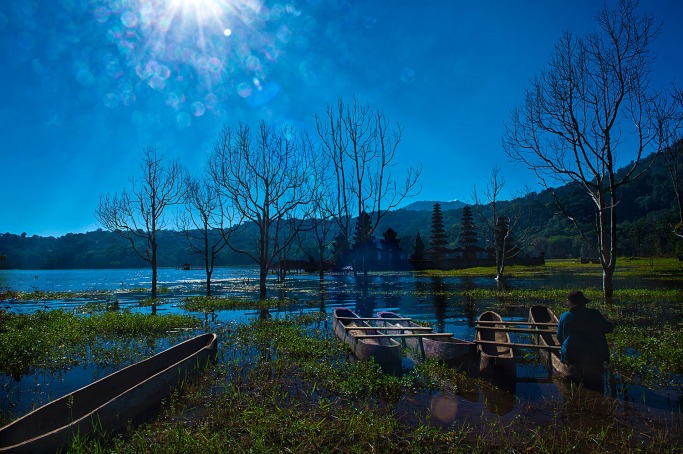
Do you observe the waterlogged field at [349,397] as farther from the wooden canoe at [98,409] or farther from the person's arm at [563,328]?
the person's arm at [563,328]


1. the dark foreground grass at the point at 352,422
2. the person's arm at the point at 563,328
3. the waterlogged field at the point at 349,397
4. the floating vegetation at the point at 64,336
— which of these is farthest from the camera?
the floating vegetation at the point at 64,336

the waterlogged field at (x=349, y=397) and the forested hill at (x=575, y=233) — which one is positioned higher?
the forested hill at (x=575, y=233)

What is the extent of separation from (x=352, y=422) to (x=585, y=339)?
17.5ft

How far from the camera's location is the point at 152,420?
6.48m

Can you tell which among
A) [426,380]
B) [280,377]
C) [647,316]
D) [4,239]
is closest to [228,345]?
[280,377]

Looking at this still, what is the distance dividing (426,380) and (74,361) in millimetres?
9608

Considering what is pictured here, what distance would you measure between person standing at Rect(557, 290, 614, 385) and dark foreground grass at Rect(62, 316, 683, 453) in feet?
2.02

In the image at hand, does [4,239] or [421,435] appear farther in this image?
[4,239]

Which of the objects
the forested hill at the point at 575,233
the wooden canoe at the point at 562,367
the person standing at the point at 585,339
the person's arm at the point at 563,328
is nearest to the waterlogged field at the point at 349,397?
the wooden canoe at the point at 562,367

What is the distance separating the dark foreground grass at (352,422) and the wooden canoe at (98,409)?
265 mm

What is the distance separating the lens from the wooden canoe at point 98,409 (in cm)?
493

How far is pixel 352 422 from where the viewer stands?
19.4 ft

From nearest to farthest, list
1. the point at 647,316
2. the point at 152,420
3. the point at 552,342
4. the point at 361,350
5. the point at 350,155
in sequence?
1. the point at 152,420
2. the point at 361,350
3. the point at 552,342
4. the point at 647,316
5. the point at 350,155

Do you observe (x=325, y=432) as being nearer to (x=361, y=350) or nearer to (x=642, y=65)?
(x=361, y=350)
